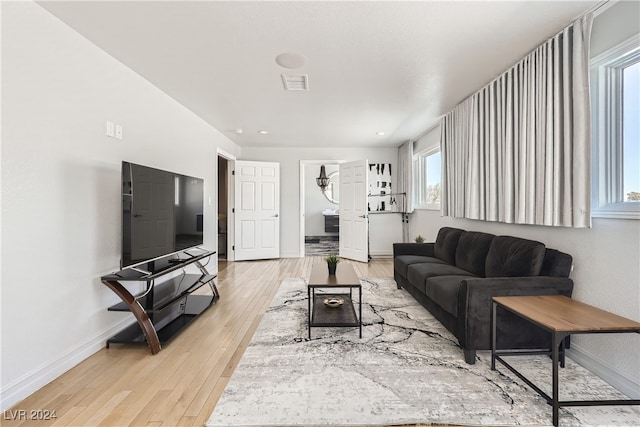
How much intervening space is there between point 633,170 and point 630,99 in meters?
0.44

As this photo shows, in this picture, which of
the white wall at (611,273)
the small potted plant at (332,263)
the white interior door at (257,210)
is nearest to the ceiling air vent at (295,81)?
the small potted plant at (332,263)

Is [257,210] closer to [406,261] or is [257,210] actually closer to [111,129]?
[406,261]

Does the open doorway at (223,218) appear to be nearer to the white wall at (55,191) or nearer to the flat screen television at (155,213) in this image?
the flat screen television at (155,213)

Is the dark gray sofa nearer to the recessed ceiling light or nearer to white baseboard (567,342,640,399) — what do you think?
white baseboard (567,342,640,399)

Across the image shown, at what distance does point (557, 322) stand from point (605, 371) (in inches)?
31.2

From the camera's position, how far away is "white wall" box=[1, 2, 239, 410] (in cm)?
165

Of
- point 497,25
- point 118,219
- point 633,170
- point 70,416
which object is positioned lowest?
point 70,416

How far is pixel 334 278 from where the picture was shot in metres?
2.65

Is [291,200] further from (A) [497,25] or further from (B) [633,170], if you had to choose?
(B) [633,170]

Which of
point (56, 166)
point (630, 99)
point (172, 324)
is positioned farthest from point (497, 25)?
point (172, 324)

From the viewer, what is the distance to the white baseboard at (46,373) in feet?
5.26

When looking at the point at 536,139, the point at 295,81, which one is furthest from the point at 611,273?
the point at 295,81

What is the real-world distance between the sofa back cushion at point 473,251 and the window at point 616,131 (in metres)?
1.06

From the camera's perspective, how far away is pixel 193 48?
2279mm
